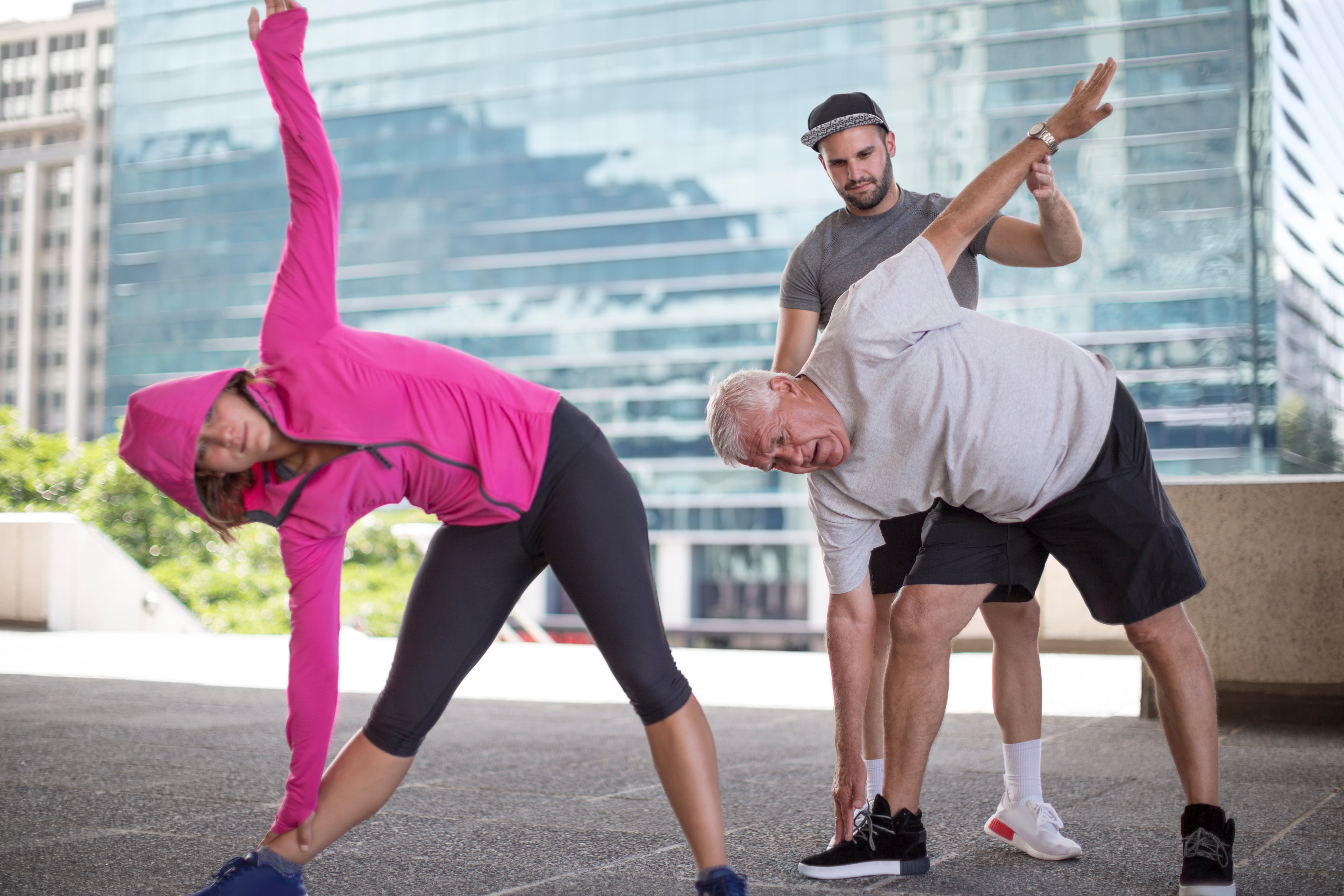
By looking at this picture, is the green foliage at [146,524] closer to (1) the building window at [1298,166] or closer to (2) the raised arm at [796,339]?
(2) the raised arm at [796,339]

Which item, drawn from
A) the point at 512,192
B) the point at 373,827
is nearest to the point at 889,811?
the point at 373,827

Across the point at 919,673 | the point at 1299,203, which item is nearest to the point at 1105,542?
the point at 919,673

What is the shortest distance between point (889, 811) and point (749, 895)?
368 mm

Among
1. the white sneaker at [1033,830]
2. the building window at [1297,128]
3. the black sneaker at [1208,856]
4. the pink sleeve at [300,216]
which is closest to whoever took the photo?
the pink sleeve at [300,216]

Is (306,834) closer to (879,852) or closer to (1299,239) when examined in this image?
(879,852)

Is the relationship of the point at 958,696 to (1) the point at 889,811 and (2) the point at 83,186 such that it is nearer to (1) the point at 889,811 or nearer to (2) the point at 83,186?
(1) the point at 889,811

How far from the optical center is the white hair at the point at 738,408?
8.23 ft

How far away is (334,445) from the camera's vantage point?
208 cm

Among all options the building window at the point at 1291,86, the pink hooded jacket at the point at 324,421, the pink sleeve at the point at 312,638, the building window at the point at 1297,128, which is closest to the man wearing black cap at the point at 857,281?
the pink hooded jacket at the point at 324,421

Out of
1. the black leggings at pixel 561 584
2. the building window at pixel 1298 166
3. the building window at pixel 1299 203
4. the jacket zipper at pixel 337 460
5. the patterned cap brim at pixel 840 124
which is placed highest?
the building window at pixel 1298 166

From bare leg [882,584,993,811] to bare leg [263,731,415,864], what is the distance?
3.45 feet

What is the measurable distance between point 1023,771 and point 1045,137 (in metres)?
1.44

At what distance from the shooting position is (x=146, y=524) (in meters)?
21.3

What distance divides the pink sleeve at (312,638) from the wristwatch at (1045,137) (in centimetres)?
160
